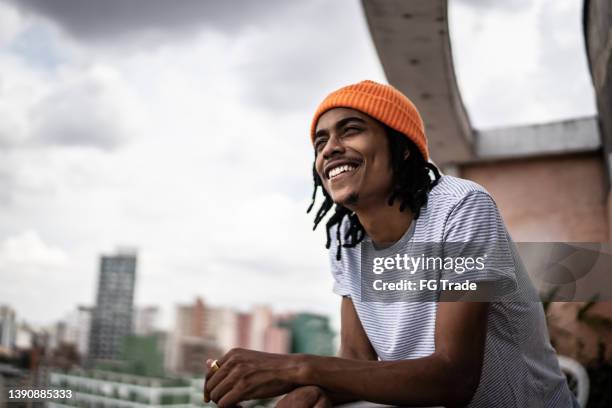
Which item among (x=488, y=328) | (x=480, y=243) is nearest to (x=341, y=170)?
(x=480, y=243)

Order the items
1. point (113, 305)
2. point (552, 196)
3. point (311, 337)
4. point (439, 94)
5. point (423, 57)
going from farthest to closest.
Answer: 1. point (113, 305)
2. point (552, 196)
3. point (439, 94)
4. point (423, 57)
5. point (311, 337)

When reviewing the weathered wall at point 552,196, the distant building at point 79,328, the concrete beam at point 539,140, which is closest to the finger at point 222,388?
the weathered wall at point 552,196

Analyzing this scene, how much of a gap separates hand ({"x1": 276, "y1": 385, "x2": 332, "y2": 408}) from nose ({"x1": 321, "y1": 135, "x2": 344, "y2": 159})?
60 cm

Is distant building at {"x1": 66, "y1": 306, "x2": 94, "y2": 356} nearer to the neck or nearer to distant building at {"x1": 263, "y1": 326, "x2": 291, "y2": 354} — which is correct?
distant building at {"x1": 263, "y1": 326, "x2": 291, "y2": 354}

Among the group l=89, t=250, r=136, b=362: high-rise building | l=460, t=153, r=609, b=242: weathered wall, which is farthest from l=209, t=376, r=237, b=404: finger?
l=89, t=250, r=136, b=362: high-rise building

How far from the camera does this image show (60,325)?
7051 mm

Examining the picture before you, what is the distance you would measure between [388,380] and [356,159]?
22.2 inches

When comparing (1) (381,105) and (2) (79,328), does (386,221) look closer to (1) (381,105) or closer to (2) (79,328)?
(1) (381,105)

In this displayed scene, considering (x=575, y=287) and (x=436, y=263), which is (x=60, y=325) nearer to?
(x=575, y=287)

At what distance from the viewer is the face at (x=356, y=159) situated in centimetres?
134

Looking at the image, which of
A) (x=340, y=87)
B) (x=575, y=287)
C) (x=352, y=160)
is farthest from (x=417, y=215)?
(x=575, y=287)

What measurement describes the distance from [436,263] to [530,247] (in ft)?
6.61

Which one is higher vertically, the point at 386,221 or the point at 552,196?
the point at 552,196

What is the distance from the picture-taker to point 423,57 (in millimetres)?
3287
